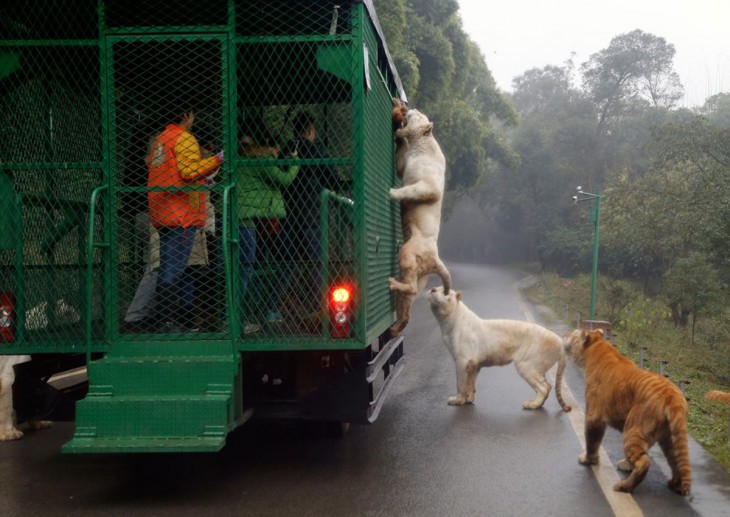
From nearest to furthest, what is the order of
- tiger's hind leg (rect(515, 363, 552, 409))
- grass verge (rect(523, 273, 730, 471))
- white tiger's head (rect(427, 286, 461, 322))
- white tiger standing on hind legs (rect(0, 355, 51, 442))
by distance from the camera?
white tiger standing on hind legs (rect(0, 355, 51, 442)) → grass verge (rect(523, 273, 730, 471)) → tiger's hind leg (rect(515, 363, 552, 409)) → white tiger's head (rect(427, 286, 461, 322))

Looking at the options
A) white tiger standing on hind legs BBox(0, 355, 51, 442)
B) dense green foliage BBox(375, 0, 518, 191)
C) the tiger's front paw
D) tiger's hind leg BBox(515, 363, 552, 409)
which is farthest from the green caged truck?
dense green foliage BBox(375, 0, 518, 191)

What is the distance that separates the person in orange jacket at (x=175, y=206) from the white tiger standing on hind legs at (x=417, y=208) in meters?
1.97

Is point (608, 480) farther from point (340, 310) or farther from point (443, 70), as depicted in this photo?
point (443, 70)

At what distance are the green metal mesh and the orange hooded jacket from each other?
1.1 inches

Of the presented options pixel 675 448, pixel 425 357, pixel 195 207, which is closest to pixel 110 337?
pixel 195 207

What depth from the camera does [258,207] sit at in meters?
5.86

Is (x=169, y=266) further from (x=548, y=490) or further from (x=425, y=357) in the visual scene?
(x=425, y=357)

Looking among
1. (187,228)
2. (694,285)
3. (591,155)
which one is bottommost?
(694,285)

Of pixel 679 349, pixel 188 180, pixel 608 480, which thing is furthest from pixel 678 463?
Result: pixel 679 349

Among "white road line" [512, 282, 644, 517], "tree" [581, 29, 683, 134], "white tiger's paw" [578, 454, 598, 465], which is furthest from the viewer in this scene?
"tree" [581, 29, 683, 134]

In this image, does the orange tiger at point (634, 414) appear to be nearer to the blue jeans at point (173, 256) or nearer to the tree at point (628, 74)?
the blue jeans at point (173, 256)

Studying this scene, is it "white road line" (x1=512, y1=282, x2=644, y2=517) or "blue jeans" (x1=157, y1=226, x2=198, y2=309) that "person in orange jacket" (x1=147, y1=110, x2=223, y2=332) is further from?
"white road line" (x1=512, y1=282, x2=644, y2=517)

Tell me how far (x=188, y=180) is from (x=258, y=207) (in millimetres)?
577

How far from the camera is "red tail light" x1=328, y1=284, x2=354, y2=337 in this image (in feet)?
17.7
